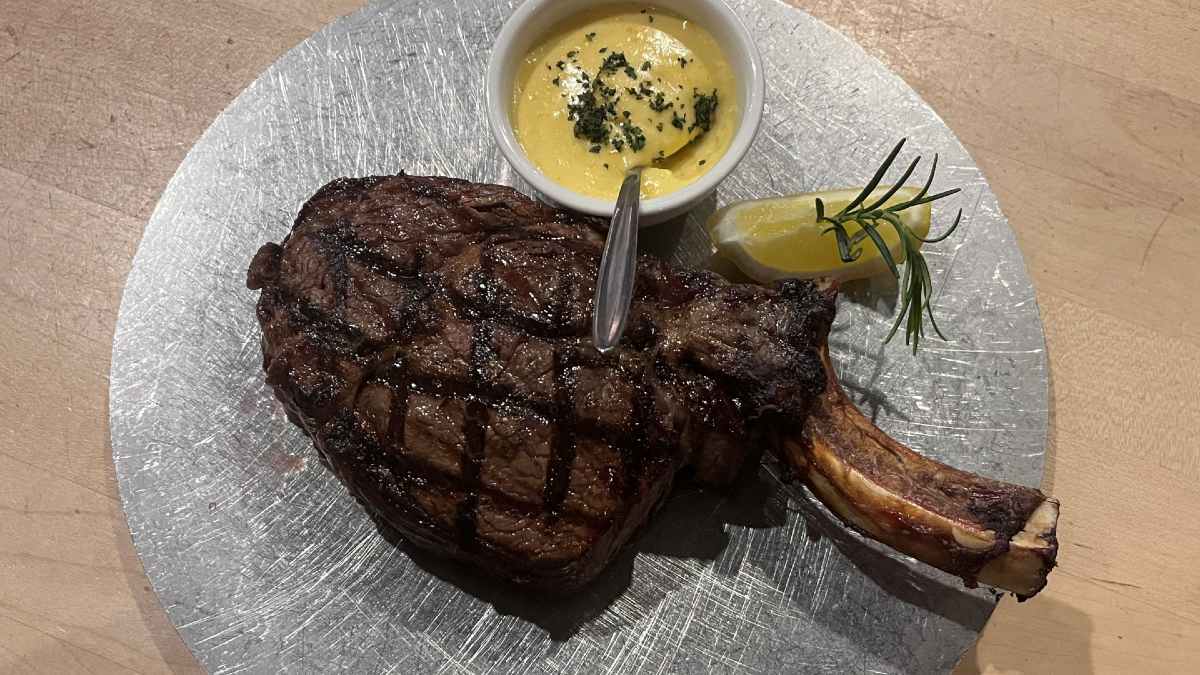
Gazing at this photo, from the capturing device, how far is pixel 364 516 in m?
2.13

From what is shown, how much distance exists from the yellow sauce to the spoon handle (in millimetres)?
190

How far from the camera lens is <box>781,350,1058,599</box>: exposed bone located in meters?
1.77

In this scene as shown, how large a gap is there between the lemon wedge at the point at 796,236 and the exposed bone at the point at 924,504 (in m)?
0.36

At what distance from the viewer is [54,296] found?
8.16 feet

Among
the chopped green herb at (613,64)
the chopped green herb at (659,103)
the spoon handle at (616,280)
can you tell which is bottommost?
the spoon handle at (616,280)

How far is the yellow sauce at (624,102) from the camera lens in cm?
201

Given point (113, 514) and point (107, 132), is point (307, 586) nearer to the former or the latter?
point (113, 514)

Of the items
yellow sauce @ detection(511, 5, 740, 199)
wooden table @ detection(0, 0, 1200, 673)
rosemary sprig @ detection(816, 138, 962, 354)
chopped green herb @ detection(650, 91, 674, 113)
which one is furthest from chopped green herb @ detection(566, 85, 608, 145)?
wooden table @ detection(0, 0, 1200, 673)

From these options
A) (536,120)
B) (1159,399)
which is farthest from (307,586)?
(1159,399)

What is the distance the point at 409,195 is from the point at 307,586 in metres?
0.97

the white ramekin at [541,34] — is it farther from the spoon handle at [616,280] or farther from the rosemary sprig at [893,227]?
the rosemary sprig at [893,227]

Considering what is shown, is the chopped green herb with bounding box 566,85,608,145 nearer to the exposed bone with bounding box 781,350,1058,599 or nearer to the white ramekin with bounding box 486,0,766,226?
the white ramekin with bounding box 486,0,766,226

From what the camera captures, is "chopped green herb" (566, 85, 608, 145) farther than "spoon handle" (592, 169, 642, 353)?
Yes

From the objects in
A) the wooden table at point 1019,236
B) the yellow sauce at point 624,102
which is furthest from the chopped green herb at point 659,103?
the wooden table at point 1019,236
